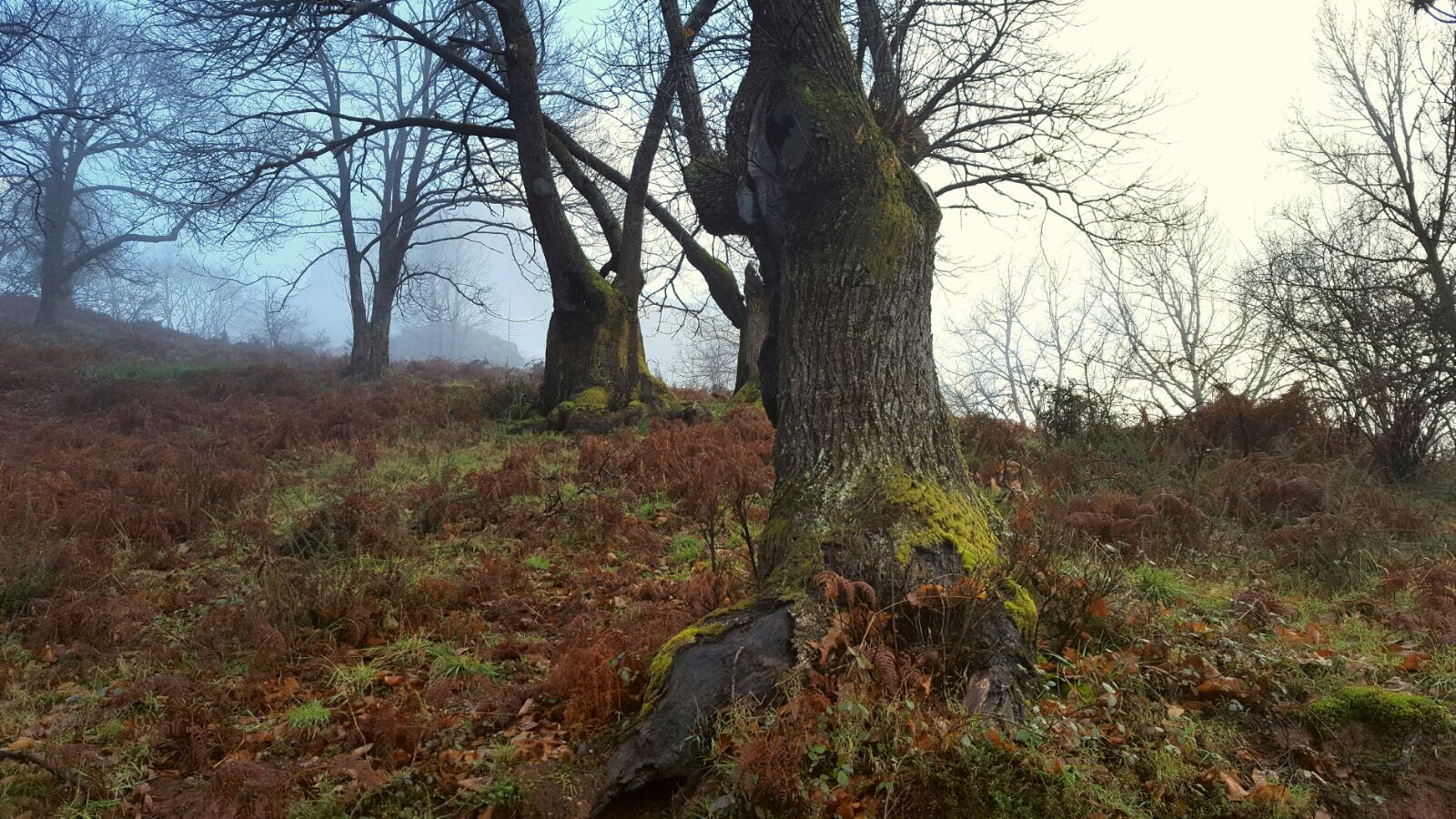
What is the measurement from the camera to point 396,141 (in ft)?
76.1

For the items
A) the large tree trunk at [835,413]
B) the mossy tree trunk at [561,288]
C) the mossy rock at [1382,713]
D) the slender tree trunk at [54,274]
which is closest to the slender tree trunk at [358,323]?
the mossy tree trunk at [561,288]

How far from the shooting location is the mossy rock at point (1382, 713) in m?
2.94

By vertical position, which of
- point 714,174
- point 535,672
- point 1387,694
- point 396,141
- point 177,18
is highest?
point 396,141

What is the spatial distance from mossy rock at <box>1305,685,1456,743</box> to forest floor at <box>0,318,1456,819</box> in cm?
1

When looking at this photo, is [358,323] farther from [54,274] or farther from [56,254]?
[56,254]

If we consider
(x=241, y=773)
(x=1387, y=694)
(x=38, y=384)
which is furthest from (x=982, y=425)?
(x=38, y=384)

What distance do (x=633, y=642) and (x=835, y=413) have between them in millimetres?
1730

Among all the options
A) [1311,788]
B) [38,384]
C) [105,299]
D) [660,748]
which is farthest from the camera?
[105,299]

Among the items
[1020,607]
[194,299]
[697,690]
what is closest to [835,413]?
[1020,607]

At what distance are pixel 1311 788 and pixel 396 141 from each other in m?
26.1

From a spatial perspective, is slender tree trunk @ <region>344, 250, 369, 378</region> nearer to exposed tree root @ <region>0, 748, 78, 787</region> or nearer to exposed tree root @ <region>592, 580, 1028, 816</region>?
exposed tree root @ <region>0, 748, 78, 787</region>

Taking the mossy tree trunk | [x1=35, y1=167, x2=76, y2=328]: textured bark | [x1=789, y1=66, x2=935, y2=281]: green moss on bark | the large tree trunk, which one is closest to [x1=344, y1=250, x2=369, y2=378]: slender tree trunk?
the mossy tree trunk

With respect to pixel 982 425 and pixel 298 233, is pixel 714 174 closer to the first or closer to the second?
pixel 982 425

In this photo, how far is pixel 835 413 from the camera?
14.1 feet
